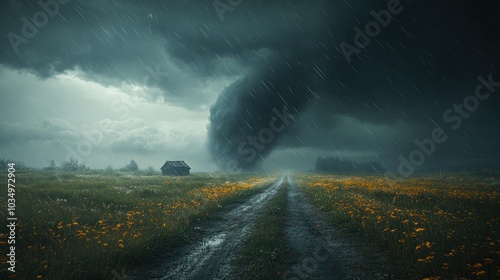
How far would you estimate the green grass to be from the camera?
5582mm

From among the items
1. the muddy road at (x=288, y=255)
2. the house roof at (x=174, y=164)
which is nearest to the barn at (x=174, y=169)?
the house roof at (x=174, y=164)

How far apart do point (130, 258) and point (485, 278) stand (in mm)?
7658

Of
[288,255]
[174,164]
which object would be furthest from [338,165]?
[288,255]

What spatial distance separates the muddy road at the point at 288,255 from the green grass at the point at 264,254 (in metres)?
0.17

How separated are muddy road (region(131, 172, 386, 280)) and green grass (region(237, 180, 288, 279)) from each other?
6.8 inches

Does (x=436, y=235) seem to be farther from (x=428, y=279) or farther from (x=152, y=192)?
(x=152, y=192)

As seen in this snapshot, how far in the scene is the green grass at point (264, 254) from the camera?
220 inches

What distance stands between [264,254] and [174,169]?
7104 cm

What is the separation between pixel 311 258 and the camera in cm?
681

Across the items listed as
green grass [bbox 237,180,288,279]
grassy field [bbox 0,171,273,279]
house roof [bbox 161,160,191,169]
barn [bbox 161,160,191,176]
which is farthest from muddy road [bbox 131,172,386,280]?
house roof [bbox 161,160,191,169]

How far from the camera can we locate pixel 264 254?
6828 mm

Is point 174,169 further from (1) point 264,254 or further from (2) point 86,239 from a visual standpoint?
(1) point 264,254

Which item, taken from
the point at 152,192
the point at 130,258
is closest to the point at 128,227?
the point at 130,258

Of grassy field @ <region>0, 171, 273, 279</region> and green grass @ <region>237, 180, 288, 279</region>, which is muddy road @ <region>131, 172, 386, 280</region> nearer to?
green grass @ <region>237, 180, 288, 279</region>
